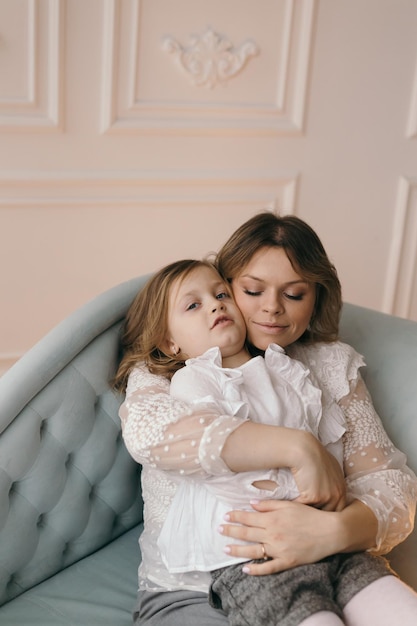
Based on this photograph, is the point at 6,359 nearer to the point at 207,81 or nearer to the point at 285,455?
the point at 207,81

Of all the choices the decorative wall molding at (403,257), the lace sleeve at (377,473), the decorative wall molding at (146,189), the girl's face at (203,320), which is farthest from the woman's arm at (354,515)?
the decorative wall molding at (403,257)

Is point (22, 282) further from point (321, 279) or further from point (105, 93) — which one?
point (321, 279)

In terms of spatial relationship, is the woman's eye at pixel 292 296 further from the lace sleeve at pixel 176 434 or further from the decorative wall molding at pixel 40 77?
the decorative wall molding at pixel 40 77

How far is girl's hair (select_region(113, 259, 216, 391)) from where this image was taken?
5.67ft

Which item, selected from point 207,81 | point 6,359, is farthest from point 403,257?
point 6,359

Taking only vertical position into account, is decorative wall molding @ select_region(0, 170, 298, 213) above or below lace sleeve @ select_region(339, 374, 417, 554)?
above

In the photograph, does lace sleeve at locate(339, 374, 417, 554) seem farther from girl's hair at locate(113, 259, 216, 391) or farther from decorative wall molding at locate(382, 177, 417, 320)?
decorative wall molding at locate(382, 177, 417, 320)

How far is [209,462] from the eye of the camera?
57.6 inches

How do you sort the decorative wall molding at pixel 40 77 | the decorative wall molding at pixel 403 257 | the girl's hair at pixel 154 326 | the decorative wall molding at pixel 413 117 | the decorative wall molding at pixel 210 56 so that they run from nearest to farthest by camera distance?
the girl's hair at pixel 154 326
the decorative wall molding at pixel 40 77
the decorative wall molding at pixel 210 56
the decorative wall molding at pixel 413 117
the decorative wall molding at pixel 403 257

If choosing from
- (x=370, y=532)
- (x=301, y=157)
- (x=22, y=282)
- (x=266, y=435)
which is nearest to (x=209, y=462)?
(x=266, y=435)

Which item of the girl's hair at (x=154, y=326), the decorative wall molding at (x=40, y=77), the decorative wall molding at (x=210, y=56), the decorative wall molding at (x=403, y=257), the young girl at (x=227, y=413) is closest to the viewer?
the young girl at (x=227, y=413)

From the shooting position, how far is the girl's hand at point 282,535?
1458 mm

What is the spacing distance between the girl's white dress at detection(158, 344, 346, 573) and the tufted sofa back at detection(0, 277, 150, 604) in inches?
9.9

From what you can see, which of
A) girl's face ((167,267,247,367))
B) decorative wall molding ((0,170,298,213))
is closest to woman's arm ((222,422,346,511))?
girl's face ((167,267,247,367))
